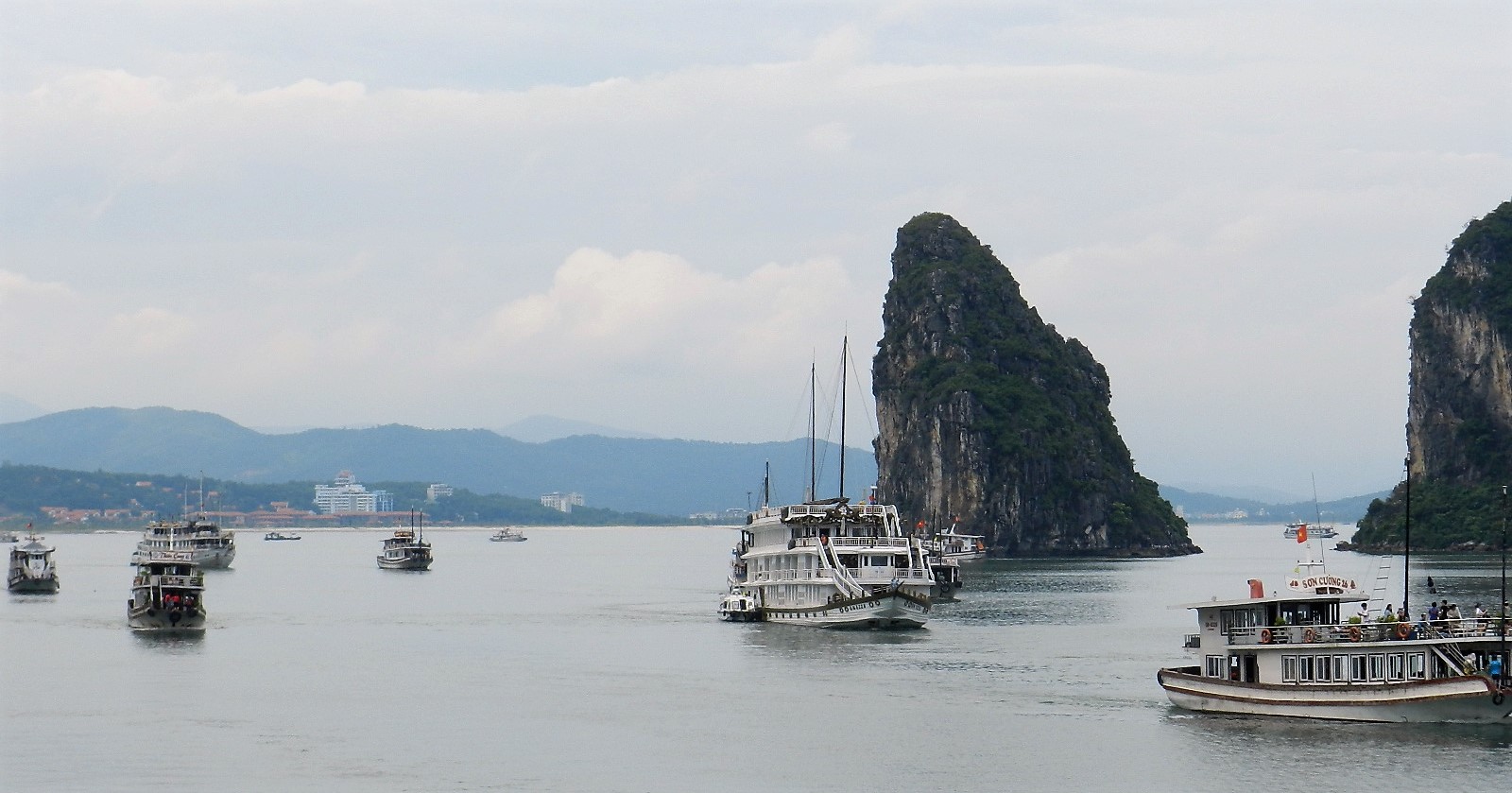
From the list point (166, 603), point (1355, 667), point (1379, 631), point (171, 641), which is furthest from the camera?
point (166, 603)

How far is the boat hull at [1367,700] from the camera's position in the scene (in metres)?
59.4

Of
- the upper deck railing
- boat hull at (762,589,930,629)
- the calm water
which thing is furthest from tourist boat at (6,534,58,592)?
the upper deck railing

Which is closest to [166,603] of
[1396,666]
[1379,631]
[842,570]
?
[842,570]

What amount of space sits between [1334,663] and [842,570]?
1821 inches

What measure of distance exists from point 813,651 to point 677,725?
87.2 ft

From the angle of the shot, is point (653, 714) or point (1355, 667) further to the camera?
point (653, 714)

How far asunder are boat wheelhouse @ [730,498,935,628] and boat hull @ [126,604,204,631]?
32.9 metres

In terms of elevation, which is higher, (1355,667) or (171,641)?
(1355,667)

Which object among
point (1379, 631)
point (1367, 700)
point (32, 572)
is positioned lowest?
point (1367, 700)

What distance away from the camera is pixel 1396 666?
6097 centimetres

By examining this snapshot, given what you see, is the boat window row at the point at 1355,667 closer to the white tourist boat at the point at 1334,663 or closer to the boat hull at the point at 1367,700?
the white tourist boat at the point at 1334,663

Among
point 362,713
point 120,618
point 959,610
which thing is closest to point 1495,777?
point 362,713

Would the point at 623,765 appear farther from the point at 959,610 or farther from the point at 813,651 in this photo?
the point at 959,610

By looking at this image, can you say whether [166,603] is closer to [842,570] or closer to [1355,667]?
[842,570]
